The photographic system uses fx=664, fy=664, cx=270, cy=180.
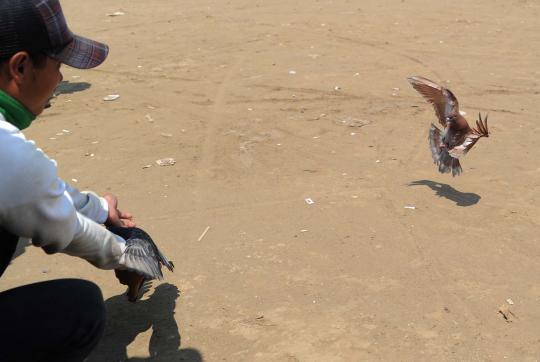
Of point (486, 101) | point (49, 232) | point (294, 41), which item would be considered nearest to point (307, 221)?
point (49, 232)

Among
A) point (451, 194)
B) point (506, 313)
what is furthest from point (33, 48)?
point (451, 194)

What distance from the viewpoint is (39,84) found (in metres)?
2.21

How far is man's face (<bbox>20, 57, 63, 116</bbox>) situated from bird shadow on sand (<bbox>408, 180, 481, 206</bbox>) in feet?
11.1

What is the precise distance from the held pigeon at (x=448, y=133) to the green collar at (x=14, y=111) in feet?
11.2

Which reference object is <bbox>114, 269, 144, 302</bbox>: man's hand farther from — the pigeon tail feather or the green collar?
the pigeon tail feather

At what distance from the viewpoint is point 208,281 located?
3.84 meters

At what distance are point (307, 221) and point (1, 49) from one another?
9.14ft

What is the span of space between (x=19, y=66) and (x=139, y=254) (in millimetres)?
891

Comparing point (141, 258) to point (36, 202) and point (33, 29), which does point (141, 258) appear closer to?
point (36, 202)

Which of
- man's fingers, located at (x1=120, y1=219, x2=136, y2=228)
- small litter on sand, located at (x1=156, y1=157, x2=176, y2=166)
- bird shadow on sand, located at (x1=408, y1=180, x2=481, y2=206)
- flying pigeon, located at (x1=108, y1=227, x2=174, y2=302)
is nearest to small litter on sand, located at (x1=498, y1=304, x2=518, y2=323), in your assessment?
bird shadow on sand, located at (x1=408, y1=180, x2=481, y2=206)

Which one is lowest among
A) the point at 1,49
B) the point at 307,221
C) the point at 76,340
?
the point at 307,221

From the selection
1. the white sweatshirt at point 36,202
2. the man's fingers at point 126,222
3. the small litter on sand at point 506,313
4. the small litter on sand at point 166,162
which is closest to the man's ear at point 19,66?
the white sweatshirt at point 36,202

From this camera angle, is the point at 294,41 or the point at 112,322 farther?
the point at 294,41

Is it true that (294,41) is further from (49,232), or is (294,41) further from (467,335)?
(49,232)
